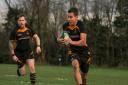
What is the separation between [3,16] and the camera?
88.8 metres

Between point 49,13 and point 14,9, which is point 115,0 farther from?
point 14,9

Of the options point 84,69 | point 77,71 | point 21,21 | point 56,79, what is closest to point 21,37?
point 21,21

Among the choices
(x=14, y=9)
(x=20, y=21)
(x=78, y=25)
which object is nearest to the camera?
(x=78, y=25)

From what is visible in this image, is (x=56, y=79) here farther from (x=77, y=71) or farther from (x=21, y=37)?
(x=77, y=71)

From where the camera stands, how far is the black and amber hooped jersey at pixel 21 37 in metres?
15.9

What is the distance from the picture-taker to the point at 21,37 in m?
16.0

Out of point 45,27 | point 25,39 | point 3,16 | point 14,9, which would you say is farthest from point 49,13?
point 25,39

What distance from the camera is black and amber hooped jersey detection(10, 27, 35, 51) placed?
1595cm

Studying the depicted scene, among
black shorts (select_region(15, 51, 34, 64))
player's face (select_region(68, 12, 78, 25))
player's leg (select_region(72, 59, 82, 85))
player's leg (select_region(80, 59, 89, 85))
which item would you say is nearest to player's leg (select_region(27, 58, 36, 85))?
black shorts (select_region(15, 51, 34, 64))

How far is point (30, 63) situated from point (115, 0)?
2446 inches

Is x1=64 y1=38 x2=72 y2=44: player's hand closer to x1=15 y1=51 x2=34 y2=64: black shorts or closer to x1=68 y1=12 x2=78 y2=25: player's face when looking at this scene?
x1=68 y1=12 x2=78 y2=25: player's face

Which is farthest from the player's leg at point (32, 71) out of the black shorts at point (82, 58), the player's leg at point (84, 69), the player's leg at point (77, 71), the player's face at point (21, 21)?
the player's leg at point (77, 71)

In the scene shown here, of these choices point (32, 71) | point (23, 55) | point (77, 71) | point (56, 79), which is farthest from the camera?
point (56, 79)

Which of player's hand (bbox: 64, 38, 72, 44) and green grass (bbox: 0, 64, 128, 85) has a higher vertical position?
player's hand (bbox: 64, 38, 72, 44)
